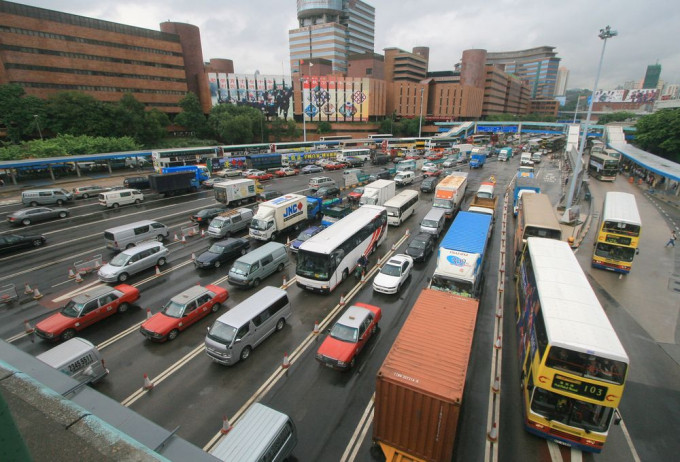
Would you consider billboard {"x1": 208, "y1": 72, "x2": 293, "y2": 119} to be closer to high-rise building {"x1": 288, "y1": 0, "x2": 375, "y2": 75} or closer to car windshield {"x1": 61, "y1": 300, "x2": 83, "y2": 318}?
high-rise building {"x1": 288, "y1": 0, "x2": 375, "y2": 75}

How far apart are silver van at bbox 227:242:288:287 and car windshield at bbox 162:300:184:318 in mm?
4046

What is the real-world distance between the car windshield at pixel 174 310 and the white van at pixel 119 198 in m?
26.9

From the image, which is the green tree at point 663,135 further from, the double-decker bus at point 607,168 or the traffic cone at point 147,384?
the traffic cone at point 147,384

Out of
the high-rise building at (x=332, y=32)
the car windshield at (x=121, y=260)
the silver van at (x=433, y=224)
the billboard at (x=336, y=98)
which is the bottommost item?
the car windshield at (x=121, y=260)

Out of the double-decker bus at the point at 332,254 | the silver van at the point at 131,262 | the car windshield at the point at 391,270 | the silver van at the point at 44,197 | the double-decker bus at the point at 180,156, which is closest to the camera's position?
the double-decker bus at the point at 332,254

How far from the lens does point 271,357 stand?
570 inches

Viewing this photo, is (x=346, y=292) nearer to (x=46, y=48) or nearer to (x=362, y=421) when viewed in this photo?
(x=362, y=421)

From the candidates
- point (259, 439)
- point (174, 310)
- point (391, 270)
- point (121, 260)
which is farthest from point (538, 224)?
point (121, 260)

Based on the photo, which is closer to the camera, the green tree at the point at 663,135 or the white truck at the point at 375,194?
the white truck at the point at 375,194

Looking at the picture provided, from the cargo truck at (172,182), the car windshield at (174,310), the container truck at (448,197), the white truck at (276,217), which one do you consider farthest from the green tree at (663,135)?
the car windshield at (174,310)

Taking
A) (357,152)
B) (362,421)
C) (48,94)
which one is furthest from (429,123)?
(362,421)

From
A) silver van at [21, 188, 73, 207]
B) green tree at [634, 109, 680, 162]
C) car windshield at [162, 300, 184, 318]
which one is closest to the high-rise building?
green tree at [634, 109, 680, 162]

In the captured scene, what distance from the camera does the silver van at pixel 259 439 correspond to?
8.33m

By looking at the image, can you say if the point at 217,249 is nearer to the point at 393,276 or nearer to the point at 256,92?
the point at 393,276
